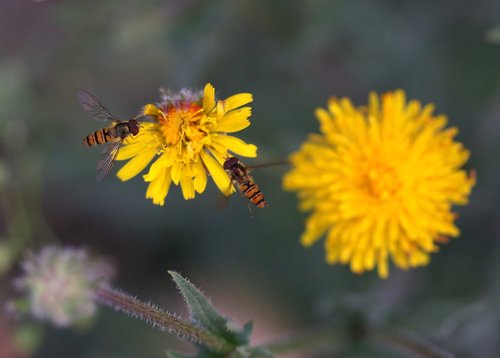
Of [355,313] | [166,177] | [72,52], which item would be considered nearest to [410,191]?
[355,313]

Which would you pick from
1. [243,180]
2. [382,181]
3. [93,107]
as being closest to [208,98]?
[243,180]

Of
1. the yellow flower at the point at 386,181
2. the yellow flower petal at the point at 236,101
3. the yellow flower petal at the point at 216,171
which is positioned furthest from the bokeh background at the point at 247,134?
the yellow flower petal at the point at 236,101

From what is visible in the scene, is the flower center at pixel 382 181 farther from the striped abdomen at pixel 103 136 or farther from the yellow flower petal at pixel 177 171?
the striped abdomen at pixel 103 136

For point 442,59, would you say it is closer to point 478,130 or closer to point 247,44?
point 478,130

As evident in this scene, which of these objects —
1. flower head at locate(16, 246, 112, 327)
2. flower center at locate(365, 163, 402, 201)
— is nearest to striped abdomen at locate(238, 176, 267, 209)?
flower center at locate(365, 163, 402, 201)

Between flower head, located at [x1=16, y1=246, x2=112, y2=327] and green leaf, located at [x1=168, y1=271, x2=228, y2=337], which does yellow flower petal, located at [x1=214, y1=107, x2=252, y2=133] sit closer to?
green leaf, located at [x1=168, y1=271, x2=228, y2=337]
